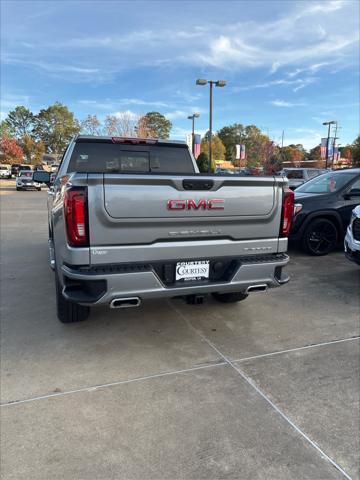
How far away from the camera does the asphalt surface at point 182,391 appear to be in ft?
7.14

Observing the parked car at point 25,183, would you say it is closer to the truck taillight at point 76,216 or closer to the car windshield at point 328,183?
the car windshield at point 328,183

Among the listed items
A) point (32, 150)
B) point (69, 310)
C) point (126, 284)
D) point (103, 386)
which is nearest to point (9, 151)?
point (32, 150)

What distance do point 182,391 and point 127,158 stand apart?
301cm

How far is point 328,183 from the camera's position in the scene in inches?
306

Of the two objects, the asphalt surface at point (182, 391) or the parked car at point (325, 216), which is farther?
the parked car at point (325, 216)

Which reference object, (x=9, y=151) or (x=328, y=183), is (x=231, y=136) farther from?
(x=328, y=183)

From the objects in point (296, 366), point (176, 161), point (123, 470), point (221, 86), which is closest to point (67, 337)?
point (123, 470)

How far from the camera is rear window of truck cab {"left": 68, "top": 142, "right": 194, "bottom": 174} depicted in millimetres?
4605

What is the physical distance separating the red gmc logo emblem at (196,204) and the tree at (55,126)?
303 ft

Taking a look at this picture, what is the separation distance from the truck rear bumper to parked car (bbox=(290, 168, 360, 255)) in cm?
421

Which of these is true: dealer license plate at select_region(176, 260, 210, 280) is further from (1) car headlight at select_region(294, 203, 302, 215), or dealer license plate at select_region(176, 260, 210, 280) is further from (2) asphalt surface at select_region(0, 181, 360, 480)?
(1) car headlight at select_region(294, 203, 302, 215)

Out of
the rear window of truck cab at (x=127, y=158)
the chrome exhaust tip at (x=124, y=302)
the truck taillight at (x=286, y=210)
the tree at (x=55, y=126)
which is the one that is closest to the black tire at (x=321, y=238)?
the rear window of truck cab at (x=127, y=158)

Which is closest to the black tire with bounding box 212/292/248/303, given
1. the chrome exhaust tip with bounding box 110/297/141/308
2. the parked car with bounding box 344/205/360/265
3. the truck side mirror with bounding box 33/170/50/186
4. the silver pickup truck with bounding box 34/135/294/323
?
the silver pickup truck with bounding box 34/135/294/323

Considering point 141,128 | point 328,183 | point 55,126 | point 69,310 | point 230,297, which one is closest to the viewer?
point 69,310
